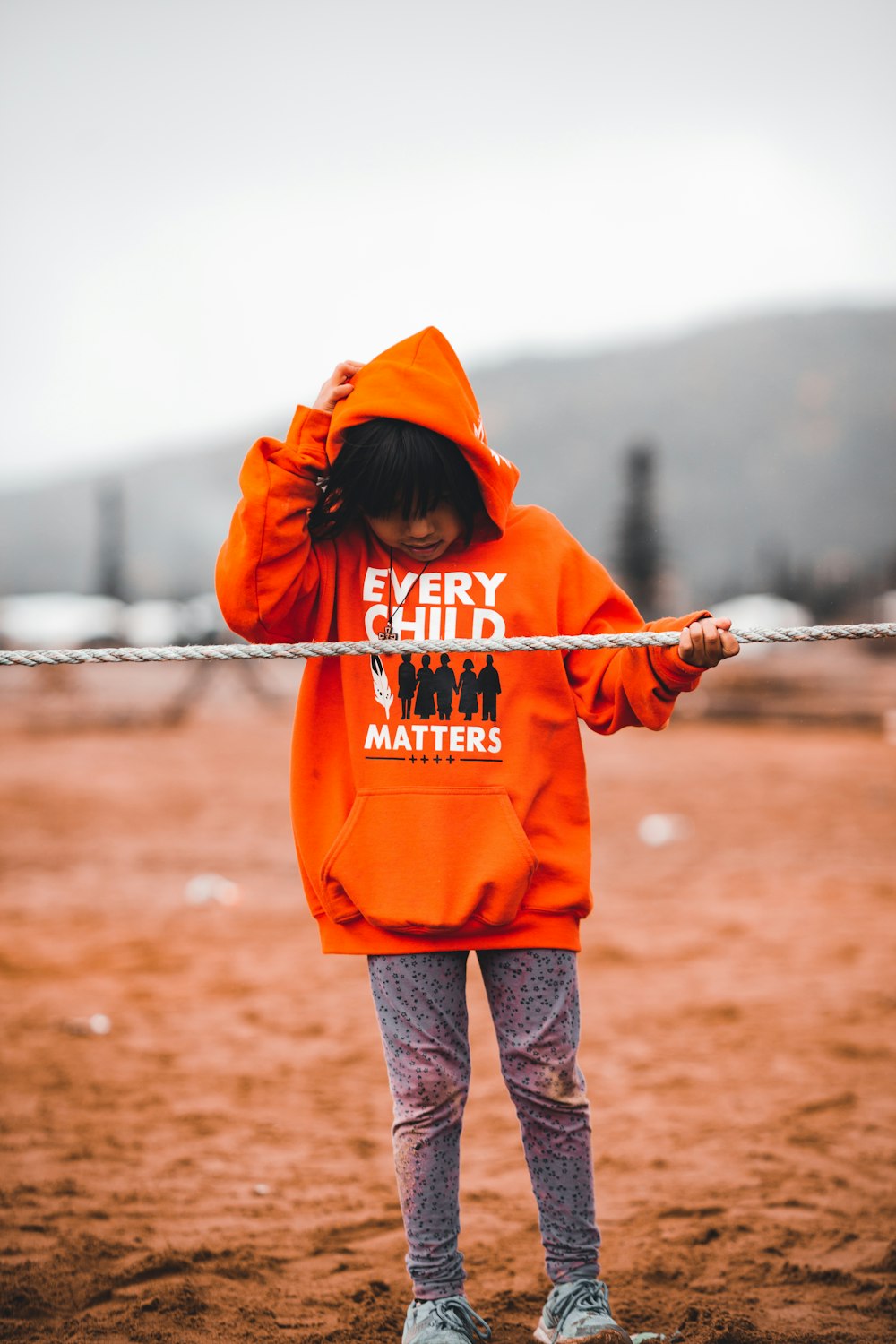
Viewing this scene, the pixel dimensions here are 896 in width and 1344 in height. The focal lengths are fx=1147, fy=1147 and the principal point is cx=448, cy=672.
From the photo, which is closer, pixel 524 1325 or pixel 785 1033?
pixel 524 1325

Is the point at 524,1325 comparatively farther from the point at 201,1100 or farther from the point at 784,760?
the point at 784,760

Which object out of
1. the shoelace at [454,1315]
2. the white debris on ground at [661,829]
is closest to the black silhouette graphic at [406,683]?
the shoelace at [454,1315]

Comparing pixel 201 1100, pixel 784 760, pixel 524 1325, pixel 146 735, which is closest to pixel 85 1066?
pixel 201 1100

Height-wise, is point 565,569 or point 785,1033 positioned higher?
point 565,569

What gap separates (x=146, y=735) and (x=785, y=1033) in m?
11.8

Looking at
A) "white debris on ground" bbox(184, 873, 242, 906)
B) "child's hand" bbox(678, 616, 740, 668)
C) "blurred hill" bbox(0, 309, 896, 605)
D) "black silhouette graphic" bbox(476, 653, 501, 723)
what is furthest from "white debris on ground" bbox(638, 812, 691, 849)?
"blurred hill" bbox(0, 309, 896, 605)

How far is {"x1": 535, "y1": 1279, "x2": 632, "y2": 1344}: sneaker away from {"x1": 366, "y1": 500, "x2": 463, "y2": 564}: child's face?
1.13 m

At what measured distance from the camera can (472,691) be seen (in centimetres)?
174

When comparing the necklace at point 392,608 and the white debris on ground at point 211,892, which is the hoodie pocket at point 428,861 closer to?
the necklace at point 392,608

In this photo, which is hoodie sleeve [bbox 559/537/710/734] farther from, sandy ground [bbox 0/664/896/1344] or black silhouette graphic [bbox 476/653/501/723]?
sandy ground [bbox 0/664/896/1344]

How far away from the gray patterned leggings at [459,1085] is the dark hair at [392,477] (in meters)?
0.66

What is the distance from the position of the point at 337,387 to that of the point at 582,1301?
1.42 meters

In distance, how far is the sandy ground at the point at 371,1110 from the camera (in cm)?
201

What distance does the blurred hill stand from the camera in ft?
299
